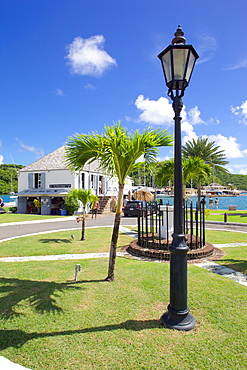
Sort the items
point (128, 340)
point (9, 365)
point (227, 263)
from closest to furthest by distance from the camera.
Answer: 1. point (9, 365)
2. point (128, 340)
3. point (227, 263)

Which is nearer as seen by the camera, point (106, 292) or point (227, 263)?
point (106, 292)

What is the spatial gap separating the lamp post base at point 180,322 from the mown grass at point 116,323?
9 cm

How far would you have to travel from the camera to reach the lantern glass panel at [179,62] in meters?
3.60

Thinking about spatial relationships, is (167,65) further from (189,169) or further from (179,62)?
(189,169)

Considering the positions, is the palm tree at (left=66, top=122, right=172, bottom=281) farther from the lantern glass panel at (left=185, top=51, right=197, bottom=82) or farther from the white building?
the white building

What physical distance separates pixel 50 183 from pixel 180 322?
25.5 metres

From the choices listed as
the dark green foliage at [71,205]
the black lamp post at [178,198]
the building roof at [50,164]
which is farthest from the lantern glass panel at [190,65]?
the building roof at [50,164]

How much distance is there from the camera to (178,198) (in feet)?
12.1

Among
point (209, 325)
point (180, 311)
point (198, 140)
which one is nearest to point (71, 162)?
point (180, 311)

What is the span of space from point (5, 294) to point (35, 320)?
A: 133 cm

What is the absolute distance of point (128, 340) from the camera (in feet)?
10.6

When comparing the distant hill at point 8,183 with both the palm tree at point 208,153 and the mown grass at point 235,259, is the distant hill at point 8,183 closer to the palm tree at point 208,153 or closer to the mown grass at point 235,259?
the palm tree at point 208,153

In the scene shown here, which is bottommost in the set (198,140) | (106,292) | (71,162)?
(106,292)

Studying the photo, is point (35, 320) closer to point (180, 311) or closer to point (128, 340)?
point (128, 340)
